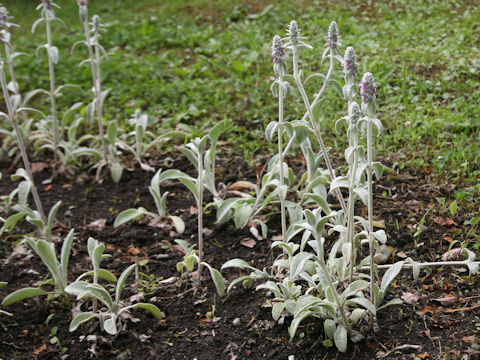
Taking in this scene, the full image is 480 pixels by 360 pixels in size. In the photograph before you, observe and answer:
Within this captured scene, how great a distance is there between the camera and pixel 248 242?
3227 mm

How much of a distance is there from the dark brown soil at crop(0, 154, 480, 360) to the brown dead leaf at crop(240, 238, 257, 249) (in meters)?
0.02

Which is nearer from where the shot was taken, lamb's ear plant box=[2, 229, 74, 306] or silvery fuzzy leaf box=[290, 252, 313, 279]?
silvery fuzzy leaf box=[290, 252, 313, 279]

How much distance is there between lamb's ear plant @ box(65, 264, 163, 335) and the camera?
2.55 m

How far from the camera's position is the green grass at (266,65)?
12.9 ft

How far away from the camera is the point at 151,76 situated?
17.8 ft

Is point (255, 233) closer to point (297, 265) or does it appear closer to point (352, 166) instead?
point (297, 265)

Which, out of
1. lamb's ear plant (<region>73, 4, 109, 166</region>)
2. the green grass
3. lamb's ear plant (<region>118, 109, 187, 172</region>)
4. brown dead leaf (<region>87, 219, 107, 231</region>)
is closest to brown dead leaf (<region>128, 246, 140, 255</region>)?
brown dead leaf (<region>87, 219, 107, 231</region>)

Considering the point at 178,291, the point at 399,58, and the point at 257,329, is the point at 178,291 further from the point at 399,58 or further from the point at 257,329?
the point at 399,58

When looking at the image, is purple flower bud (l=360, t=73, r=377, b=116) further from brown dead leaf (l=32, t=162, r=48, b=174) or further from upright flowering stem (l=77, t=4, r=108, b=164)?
brown dead leaf (l=32, t=162, r=48, b=174)

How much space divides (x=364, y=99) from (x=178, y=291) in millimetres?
1522

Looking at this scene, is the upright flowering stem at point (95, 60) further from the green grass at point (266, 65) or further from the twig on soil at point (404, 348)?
the twig on soil at point (404, 348)

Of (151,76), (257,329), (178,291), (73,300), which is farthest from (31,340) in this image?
(151,76)

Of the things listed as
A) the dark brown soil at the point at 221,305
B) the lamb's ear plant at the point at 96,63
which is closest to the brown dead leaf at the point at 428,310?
the dark brown soil at the point at 221,305

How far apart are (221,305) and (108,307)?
602 millimetres
